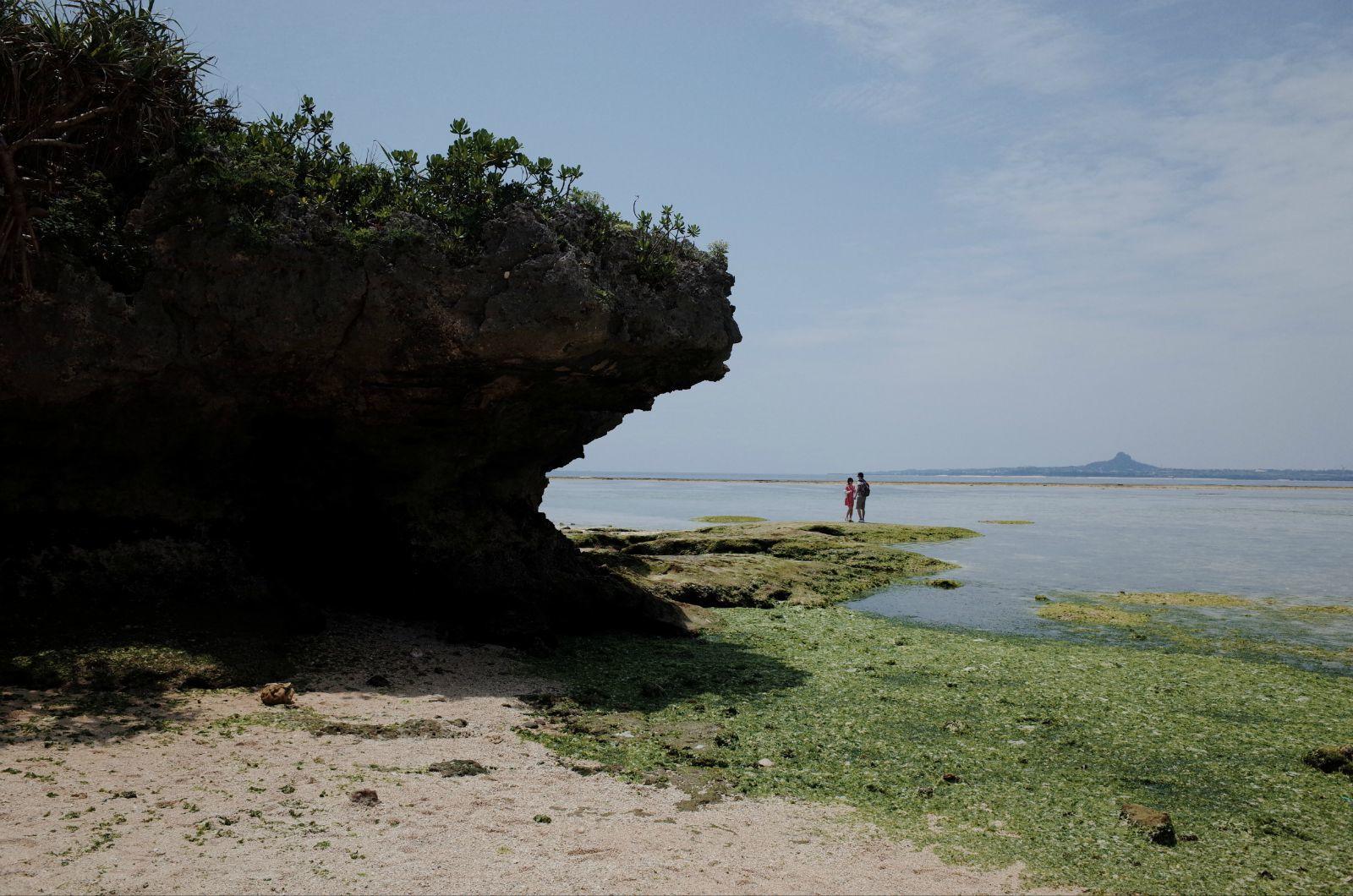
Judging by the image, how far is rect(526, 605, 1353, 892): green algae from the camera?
6.27 metres

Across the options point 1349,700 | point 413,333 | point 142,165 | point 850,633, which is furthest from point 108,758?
point 1349,700

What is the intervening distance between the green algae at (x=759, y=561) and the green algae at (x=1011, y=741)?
347 cm

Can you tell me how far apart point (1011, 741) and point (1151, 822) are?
2.16 metres

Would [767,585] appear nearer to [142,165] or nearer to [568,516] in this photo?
[142,165]

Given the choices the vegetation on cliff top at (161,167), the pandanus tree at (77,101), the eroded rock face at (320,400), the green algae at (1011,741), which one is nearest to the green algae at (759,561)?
the green algae at (1011,741)

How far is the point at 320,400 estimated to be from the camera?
11.3 metres

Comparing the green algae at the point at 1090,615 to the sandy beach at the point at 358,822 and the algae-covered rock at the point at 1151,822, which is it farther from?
the sandy beach at the point at 358,822

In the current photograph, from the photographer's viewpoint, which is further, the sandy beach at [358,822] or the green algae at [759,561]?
the green algae at [759,561]

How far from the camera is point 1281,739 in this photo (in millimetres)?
9031

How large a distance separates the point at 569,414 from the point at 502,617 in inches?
125

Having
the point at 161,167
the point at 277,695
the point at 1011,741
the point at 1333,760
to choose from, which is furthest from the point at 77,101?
the point at 1333,760

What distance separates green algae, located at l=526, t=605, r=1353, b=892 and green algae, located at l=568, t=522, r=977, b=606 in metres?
3.47

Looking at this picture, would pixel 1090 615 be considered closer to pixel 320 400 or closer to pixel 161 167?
pixel 320 400

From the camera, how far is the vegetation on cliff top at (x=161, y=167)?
9492mm
